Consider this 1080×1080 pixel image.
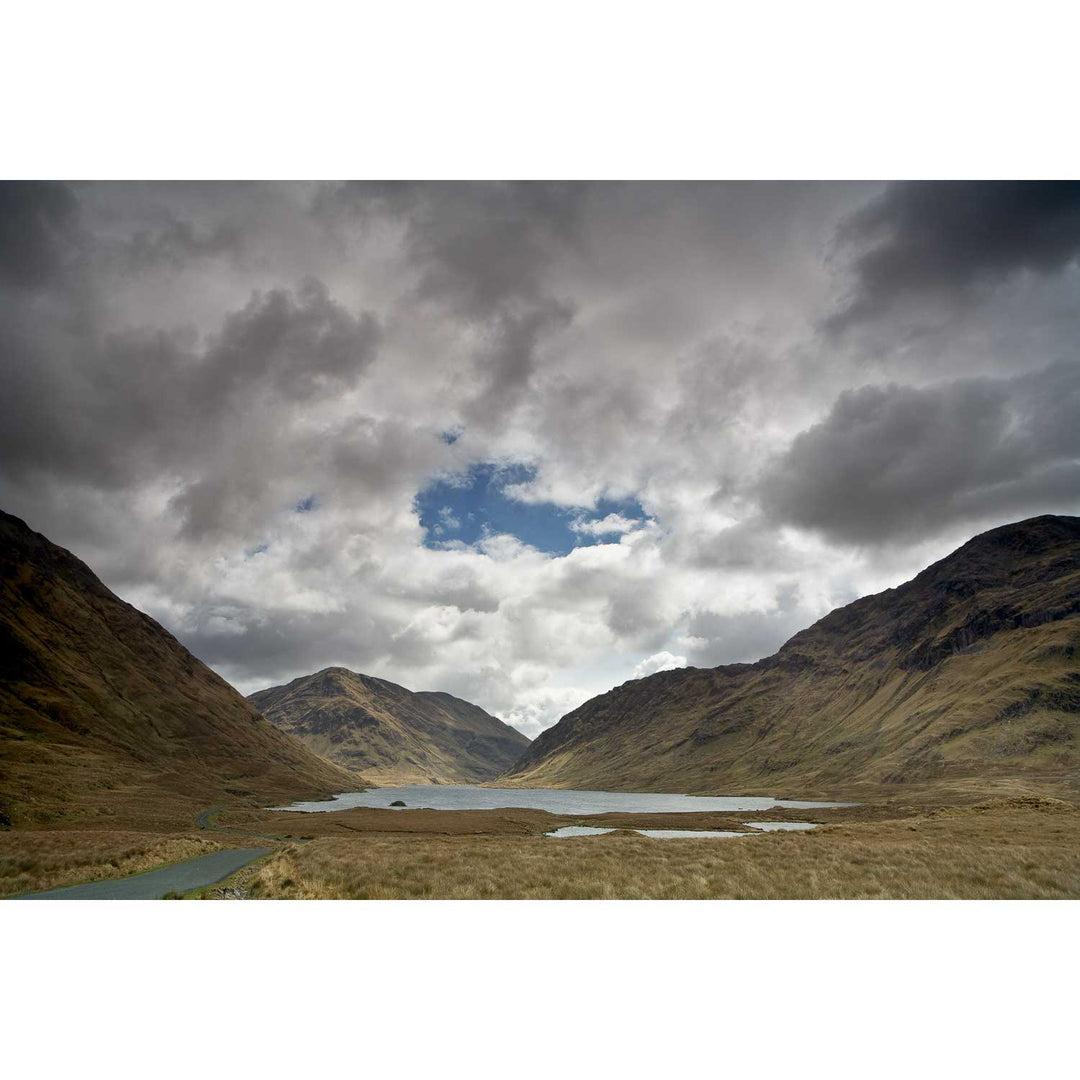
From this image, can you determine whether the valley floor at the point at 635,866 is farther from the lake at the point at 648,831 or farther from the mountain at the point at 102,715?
the lake at the point at 648,831

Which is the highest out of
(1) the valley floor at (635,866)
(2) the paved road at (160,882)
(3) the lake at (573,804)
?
(1) the valley floor at (635,866)

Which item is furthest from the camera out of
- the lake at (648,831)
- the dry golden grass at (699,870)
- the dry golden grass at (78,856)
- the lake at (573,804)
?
the lake at (573,804)

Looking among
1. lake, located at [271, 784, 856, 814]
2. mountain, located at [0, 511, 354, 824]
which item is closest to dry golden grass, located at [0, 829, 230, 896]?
mountain, located at [0, 511, 354, 824]

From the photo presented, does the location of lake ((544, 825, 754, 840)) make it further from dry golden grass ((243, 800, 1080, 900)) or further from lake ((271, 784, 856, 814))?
lake ((271, 784, 856, 814))

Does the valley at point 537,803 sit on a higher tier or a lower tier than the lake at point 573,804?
higher

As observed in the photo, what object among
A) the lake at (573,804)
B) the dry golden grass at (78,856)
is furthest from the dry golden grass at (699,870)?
the lake at (573,804)

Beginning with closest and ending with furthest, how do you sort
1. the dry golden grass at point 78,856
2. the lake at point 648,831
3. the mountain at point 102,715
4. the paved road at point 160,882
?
the paved road at point 160,882 → the dry golden grass at point 78,856 → the lake at point 648,831 → the mountain at point 102,715

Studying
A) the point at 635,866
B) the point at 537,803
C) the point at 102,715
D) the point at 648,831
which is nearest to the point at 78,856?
the point at 635,866
